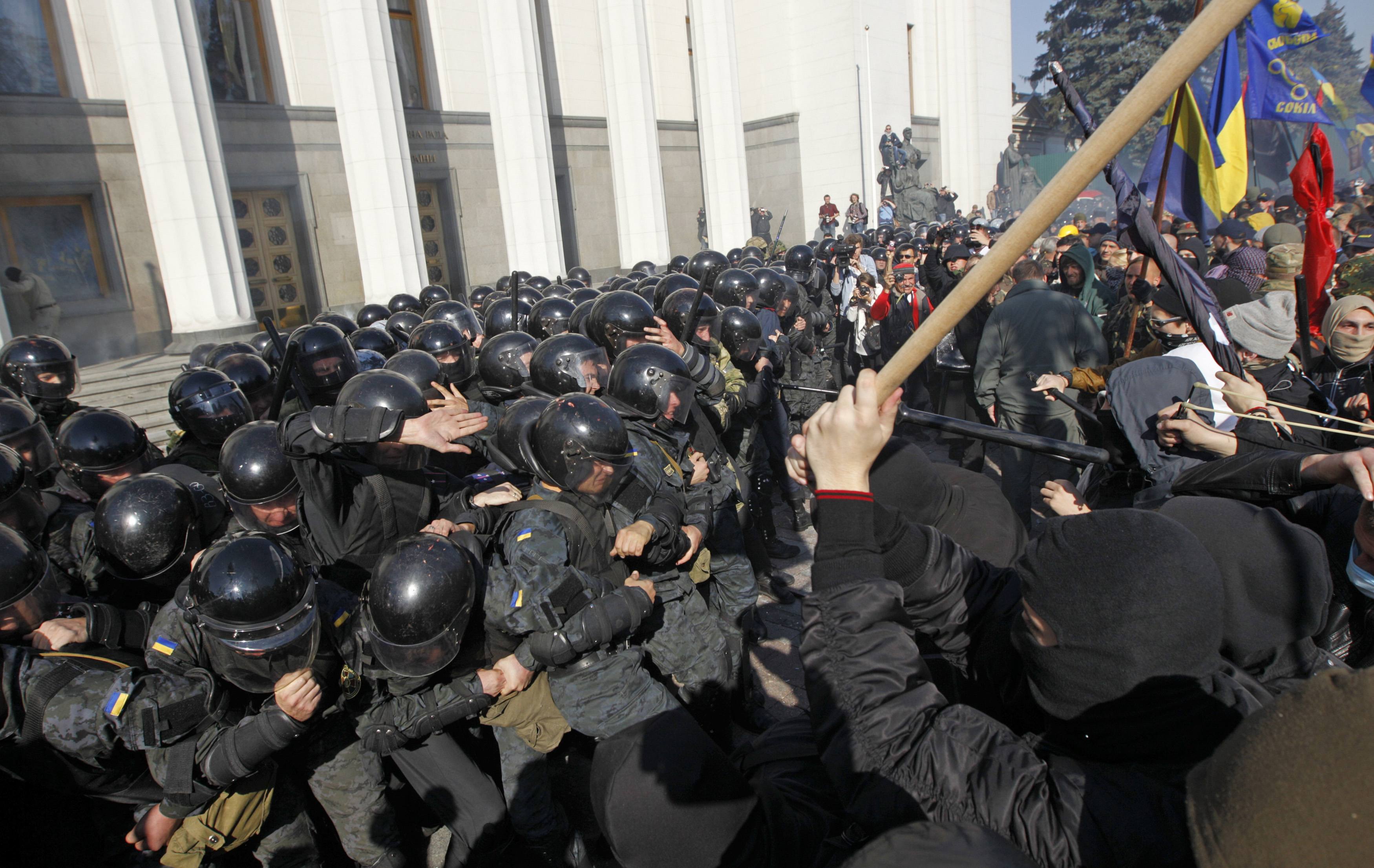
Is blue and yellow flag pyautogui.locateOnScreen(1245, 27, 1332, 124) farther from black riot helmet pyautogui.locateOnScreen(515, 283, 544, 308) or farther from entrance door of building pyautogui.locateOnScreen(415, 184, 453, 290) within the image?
entrance door of building pyautogui.locateOnScreen(415, 184, 453, 290)

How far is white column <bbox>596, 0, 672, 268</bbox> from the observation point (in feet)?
56.8

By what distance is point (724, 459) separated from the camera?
457cm

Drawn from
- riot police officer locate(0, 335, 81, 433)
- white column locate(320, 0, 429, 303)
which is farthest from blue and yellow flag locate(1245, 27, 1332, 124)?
white column locate(320, 0, 429, 303)

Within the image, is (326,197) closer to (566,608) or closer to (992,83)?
(566,608)

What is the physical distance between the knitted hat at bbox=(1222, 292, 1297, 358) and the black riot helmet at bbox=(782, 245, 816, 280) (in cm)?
685

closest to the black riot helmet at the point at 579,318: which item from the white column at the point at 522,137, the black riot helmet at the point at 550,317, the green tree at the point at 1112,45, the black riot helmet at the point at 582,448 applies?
the black riot helmet at the point at 550,317

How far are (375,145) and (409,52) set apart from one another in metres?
5.94

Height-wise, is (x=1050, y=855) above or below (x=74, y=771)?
above

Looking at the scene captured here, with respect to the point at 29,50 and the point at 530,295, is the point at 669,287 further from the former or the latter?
the point at 29,50

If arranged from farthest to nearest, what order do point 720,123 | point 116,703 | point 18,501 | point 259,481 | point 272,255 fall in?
point 720,123
point 272,255
point 18,501
point 259,481
point 116,703

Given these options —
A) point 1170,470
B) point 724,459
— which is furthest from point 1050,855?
point 724,459

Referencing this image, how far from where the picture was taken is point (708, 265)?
7.21m

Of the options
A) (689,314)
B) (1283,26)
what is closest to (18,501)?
(689,314)

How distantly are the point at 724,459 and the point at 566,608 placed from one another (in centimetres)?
211
